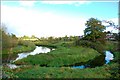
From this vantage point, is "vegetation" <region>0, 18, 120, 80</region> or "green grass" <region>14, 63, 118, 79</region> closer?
"vegetation" <region>0, 18, 120, 80</region>

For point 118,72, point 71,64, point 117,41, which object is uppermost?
point 117,41

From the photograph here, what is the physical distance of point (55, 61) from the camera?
33656 mm

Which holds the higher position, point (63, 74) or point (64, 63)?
point (63, 74)

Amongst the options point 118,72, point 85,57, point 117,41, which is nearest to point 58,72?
point 118,72

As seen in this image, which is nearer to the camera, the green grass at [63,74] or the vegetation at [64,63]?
the vegetation at [64,63]

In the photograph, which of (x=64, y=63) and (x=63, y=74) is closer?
(x=63, y=74)

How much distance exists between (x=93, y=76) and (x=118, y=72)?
10669 mm

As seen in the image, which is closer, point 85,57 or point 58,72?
point 58,72

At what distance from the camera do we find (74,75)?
20.2 m

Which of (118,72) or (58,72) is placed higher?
(118,72)

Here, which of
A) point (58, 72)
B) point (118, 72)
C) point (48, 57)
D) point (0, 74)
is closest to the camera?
point (0, 74)

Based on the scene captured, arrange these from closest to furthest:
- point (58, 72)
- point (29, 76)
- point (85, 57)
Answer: point (29, 76) < point (58, 72) < point (85, 57)

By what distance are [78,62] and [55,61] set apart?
4124 mm

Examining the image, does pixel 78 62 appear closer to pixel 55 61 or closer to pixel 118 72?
pixel 55 61
